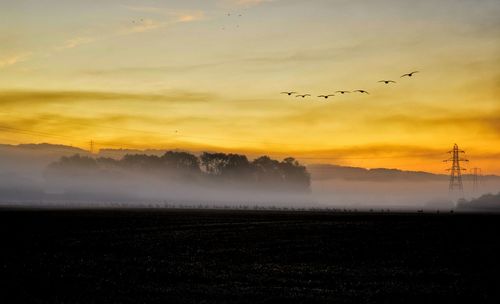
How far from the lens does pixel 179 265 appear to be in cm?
4734

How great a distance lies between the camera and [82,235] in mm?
77688

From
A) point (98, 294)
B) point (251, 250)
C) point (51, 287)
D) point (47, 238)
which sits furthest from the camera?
point (47, 238)

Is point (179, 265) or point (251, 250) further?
point (251, 250)

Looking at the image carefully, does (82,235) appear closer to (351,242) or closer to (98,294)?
(351,242)

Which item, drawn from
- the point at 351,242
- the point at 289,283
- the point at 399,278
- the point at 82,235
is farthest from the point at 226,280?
the point at 82,235

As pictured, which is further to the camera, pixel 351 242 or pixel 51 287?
pixel 351 242

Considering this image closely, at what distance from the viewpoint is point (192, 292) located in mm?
34812

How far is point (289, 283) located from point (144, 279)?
9.63m

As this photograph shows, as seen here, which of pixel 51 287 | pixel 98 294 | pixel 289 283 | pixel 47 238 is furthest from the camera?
pixel 47 238

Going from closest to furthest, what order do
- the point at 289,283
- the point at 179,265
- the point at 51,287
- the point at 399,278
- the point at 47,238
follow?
1. the point at 51,287
2. the point at 289,283
3. the point at 399,278
4. the point at 179,265
5. the point at 47,238

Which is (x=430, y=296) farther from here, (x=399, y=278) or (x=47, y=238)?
(x=47, y=238)

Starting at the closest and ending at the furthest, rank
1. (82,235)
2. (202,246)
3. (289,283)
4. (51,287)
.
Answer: (51,287) < (289,283) < (202,246) < (82,235)

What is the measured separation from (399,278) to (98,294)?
2053 cm

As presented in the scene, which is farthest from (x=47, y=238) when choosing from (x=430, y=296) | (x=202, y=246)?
(x=430, y=296)
